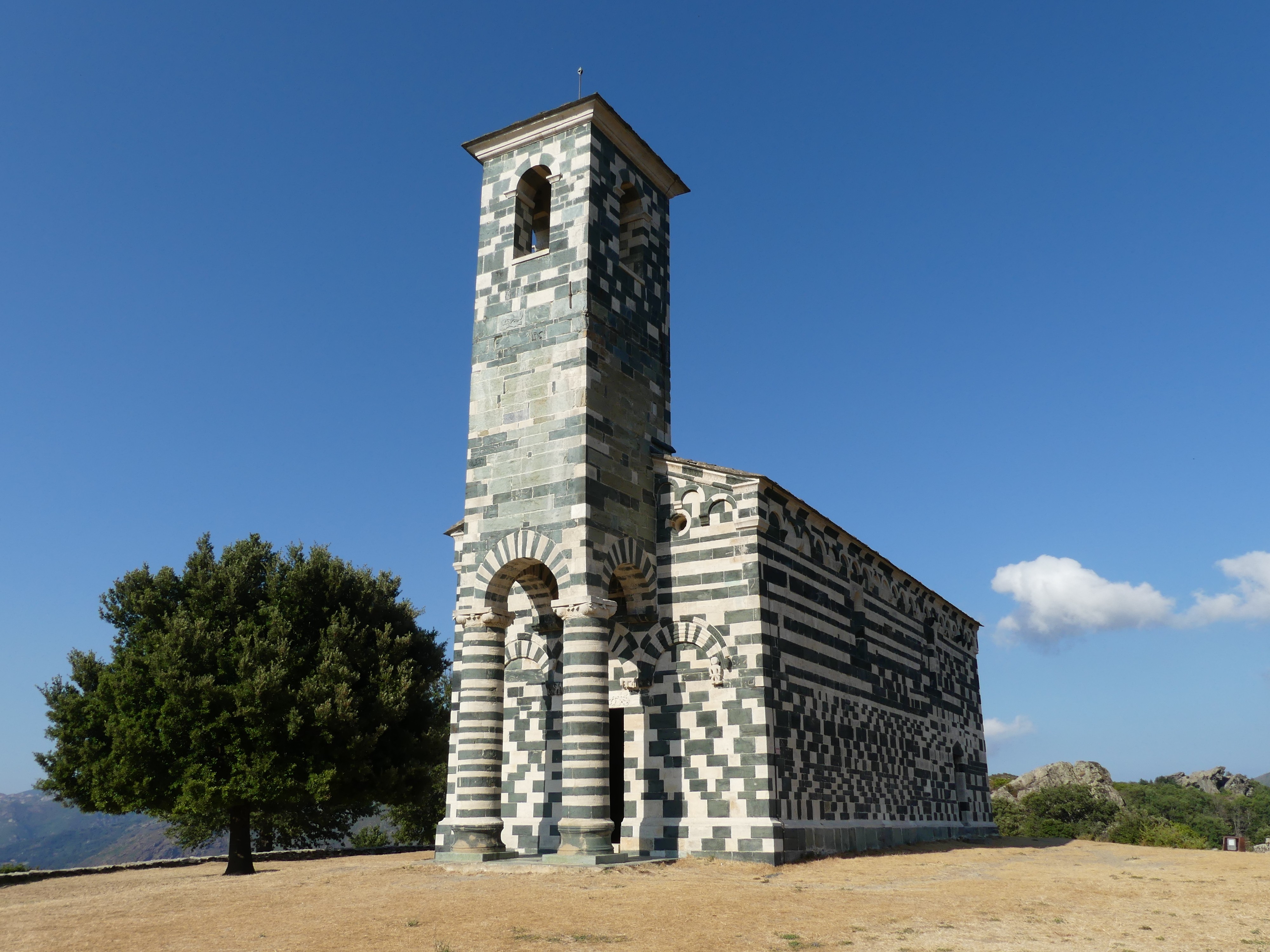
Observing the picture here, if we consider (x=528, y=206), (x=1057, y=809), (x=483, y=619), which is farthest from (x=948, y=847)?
(x=1057, y=809)

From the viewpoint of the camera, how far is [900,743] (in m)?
24.8

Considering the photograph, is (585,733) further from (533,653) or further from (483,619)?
(533,653)

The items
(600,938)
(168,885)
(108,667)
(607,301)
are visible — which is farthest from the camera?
(108,667)

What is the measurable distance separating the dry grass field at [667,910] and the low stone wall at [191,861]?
3.28 meters

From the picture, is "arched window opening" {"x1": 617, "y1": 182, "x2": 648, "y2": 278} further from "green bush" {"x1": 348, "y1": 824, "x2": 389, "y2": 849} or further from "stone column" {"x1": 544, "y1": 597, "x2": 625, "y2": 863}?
"green bush" {"x1": 348, "y1": 824, "x2": 389, "y2": 849}

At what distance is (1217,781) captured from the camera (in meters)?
104

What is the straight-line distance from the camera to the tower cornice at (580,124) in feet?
66.5

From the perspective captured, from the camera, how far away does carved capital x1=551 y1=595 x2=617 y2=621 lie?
17.0 meters

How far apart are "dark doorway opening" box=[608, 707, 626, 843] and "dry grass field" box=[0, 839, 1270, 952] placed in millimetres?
2730

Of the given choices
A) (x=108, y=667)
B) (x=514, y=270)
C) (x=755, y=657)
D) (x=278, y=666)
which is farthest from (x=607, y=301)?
(x=108, y=667)

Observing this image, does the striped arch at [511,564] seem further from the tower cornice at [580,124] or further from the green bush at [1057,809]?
the green bush at [1057,809]

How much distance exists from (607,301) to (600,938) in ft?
43.8

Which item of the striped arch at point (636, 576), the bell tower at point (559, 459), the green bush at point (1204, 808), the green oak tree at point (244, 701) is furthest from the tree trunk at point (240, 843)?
the green bush at point (1204, 808)

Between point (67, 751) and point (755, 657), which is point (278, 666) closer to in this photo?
point (67, 751)
